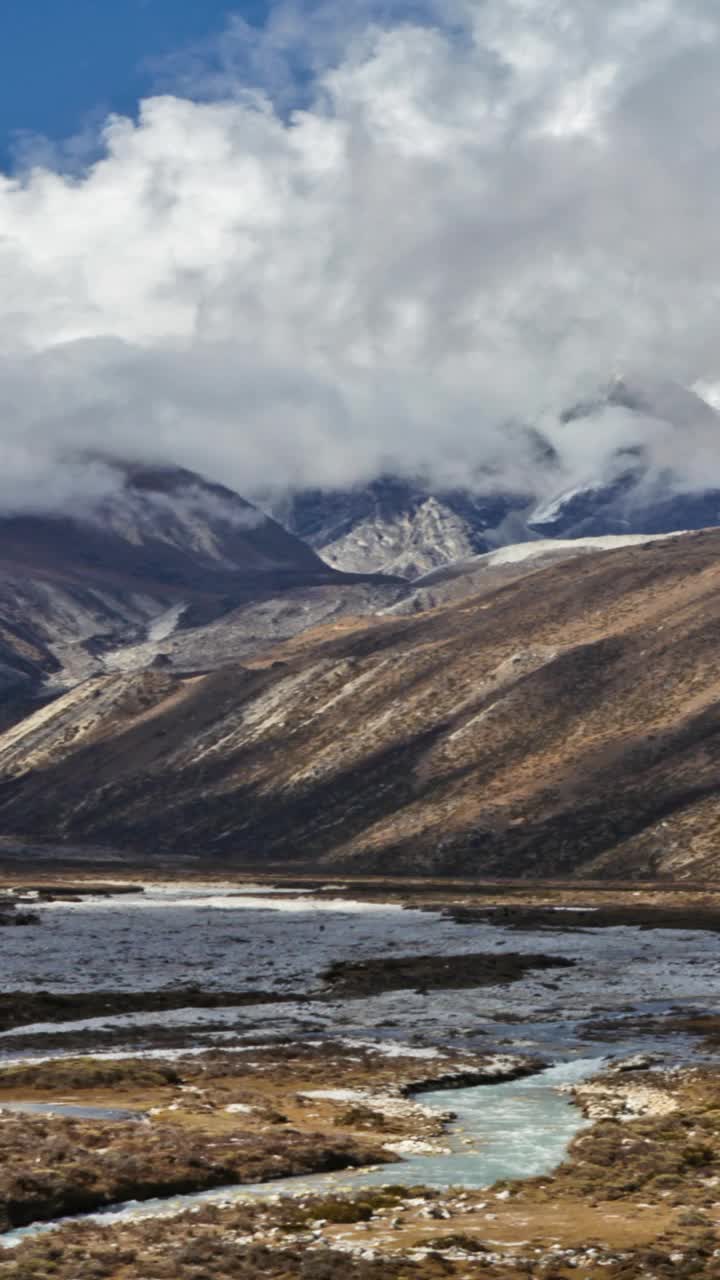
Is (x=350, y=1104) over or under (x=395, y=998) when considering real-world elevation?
over

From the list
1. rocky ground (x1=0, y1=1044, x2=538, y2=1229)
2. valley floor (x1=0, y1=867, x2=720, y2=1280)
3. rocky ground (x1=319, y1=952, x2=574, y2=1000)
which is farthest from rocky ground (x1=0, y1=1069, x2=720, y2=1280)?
rocky ground (x1=319, y1=952, x2=574, y2=1000)

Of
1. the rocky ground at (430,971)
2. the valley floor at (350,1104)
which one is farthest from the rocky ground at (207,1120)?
the rocky ground at (430,971)

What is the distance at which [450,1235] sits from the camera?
106ft

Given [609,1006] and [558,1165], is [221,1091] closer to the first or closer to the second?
[558,1165]

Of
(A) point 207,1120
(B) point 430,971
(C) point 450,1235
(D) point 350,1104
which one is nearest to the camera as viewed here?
(C) point 450,1235

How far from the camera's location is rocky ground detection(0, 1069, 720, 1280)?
29641 millimetres

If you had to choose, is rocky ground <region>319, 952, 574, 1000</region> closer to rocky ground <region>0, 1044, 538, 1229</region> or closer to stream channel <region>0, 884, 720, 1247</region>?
stream channel <region>0, 884, 720, 1247</region>

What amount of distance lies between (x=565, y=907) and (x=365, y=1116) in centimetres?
9932

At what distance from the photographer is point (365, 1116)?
4716cm

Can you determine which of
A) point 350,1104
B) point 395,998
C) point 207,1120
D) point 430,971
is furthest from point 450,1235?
point 430,971

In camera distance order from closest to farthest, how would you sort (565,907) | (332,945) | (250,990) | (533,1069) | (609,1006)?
(533,1069)
(609,1006)
(250,990)
(332,945)
(565,907)

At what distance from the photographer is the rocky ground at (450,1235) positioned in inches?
1167

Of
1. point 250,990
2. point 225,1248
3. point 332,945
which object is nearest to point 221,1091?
point 225,1248

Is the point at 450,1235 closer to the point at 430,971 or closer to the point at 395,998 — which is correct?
the point at 395,998
